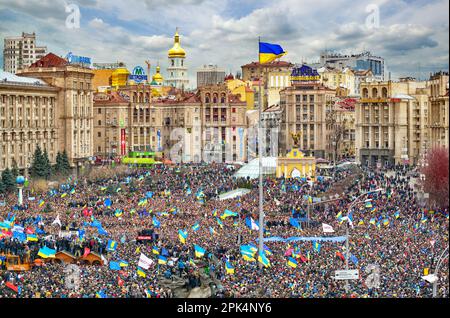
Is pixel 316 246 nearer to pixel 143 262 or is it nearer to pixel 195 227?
pixel 143 262

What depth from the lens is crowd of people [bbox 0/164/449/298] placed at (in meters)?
23.7

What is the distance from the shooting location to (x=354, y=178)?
53.8m

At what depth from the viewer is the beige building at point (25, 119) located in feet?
206

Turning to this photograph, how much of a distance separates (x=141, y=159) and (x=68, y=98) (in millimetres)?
8602

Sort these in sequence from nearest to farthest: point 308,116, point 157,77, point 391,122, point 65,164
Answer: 1. point 65,164
2. point 391,122
3. point 308,116
4. point 157,77

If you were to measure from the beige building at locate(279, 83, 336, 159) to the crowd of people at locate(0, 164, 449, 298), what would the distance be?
105ft

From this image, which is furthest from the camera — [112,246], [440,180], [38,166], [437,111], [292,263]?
[38,166]

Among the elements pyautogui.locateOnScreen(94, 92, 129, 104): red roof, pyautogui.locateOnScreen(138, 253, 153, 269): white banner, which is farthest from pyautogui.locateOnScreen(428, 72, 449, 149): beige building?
pyautogui.locateOnScreen(94, 92, 129, 104): red roof

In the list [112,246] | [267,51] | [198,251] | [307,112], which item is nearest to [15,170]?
[112,246]

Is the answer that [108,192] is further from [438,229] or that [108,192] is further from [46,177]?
[438,229]

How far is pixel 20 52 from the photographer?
5197 inches

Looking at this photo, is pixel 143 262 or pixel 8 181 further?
pixel 8 181

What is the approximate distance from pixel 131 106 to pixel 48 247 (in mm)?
56516
